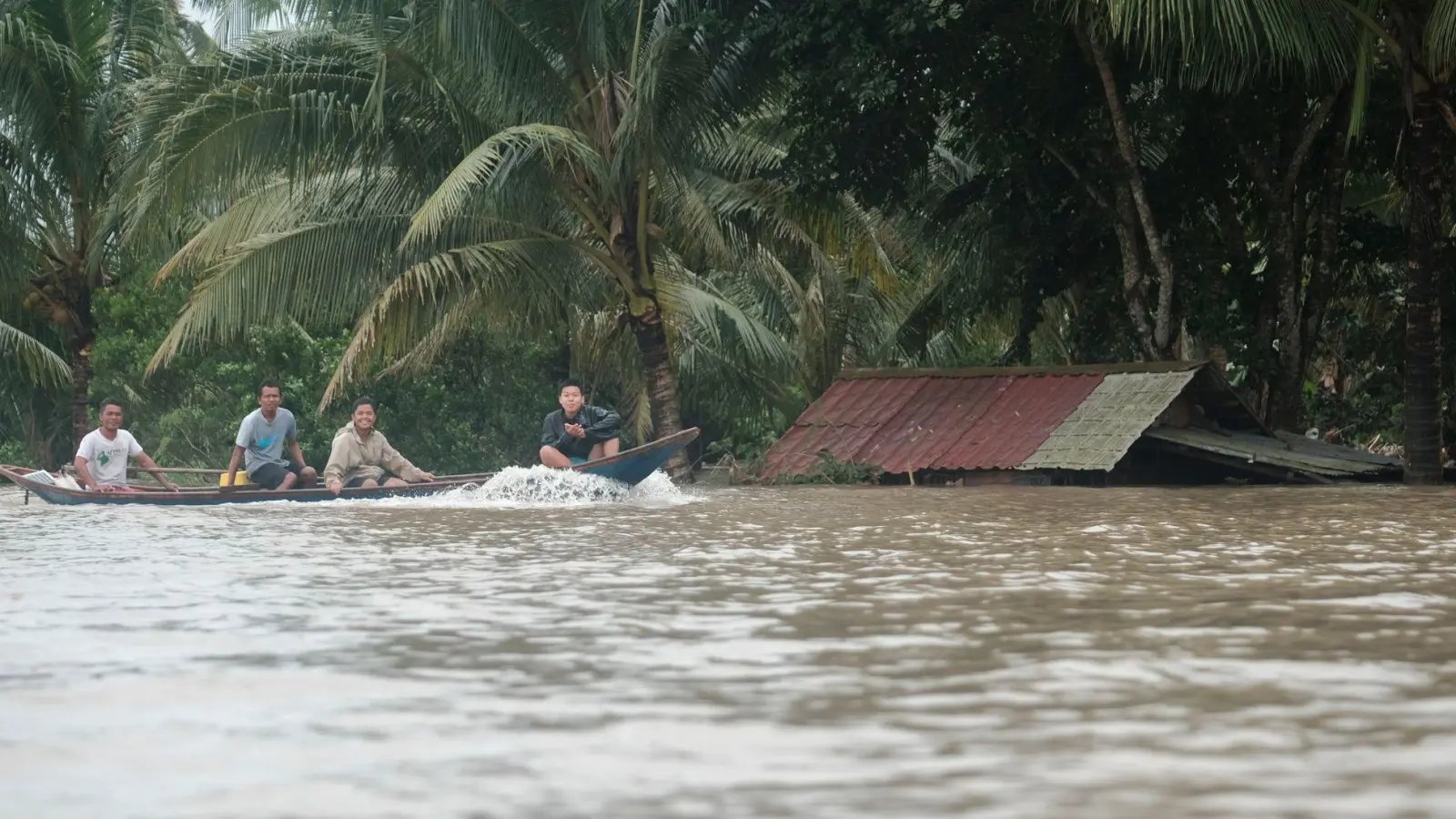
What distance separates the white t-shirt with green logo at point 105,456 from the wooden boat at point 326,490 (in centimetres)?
45

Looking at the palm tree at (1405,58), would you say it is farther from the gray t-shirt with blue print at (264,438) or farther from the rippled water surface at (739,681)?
the gray t-shirt with blue print at (264,438)

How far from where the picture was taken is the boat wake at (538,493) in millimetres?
14273

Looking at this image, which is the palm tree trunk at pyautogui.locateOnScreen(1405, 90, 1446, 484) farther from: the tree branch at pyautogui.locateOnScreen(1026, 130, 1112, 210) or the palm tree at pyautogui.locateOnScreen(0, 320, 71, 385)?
the palm tree at pyautogui.locateOnScreen(0, 320, 71, 385)

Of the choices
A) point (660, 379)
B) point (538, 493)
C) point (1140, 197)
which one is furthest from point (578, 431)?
point (1140, 197)

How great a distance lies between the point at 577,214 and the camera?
20797 millimetres

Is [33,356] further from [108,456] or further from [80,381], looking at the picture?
[108,456]

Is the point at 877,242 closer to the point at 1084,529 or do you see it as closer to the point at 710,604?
the point at 1084,529

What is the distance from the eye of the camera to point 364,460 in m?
15.6

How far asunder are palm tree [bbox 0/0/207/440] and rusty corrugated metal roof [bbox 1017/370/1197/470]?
1132 centimetres

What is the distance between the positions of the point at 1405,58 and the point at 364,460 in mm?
9901

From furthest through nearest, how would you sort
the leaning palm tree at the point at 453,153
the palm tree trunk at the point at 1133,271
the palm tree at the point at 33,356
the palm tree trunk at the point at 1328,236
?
the palm tree at the point at 33,356 < the palm tree trunk at the point at 1133,271 < the palm tree trunk at the point at 1328,236 < the leaning palm tree at the point at 453,153

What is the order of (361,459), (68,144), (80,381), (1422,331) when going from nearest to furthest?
1. (361,459)
2. (1422,331)
3. (68,144)
4. (80,381)

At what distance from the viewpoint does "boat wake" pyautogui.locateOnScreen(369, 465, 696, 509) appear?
1427 cm

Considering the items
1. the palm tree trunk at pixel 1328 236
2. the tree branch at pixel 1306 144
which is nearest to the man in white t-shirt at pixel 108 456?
the tree branch at pixel 1306 144
